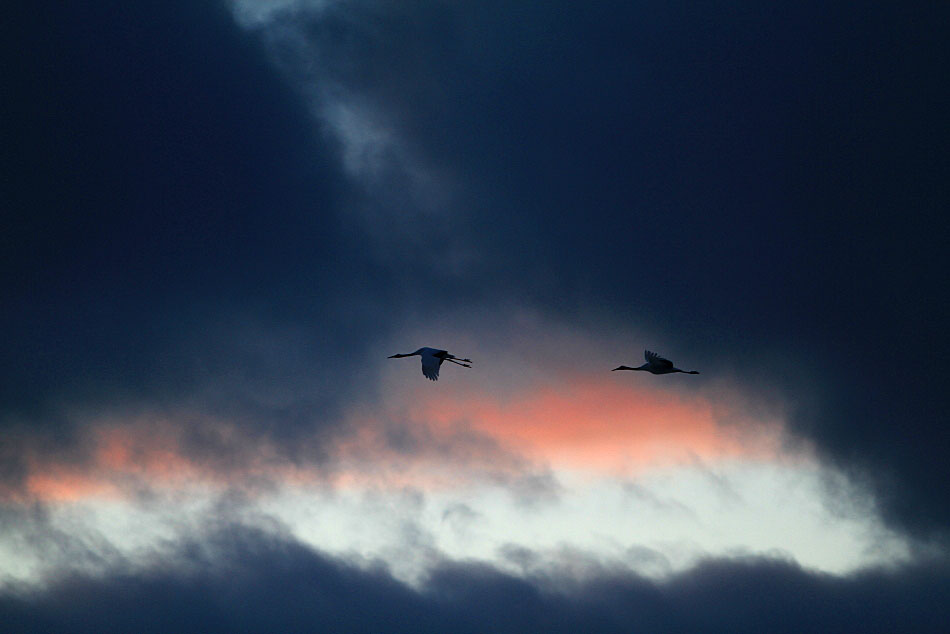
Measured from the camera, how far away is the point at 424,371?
5832 inches

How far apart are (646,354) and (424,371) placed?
2221 cm

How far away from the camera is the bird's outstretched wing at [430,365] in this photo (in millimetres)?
147125

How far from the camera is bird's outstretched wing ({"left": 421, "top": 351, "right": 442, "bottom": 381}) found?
147125 mm

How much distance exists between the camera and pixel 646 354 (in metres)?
157

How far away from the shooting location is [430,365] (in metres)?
149
